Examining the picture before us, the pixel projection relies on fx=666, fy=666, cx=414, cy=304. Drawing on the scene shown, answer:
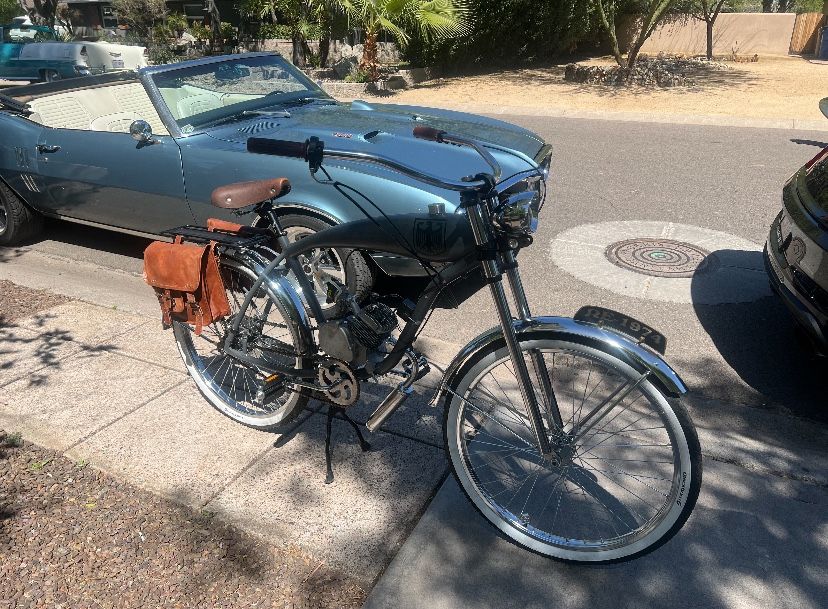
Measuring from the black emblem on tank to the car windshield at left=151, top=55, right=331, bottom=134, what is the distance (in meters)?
2.94

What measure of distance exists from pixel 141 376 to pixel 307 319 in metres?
1.46

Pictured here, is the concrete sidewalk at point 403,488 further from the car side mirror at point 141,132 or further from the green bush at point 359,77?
the green bush at point 359,77

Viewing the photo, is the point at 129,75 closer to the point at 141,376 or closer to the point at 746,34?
the point at 141,376

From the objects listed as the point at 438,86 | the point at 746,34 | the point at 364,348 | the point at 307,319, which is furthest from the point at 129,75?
the point at 746,34

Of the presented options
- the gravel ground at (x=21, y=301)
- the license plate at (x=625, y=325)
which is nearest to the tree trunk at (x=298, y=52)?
the gravel ground at (x=21, y=301)

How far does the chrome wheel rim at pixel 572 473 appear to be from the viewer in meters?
2.49

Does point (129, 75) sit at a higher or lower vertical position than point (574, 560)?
higher

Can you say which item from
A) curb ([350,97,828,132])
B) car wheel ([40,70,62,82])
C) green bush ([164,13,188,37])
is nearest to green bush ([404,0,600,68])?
curb ([350,97,828,132])

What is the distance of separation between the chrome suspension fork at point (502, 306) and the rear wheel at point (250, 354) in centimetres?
111

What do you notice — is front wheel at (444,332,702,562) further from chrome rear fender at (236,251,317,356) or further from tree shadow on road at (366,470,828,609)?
chrome rear fender at (236,251,317,356)

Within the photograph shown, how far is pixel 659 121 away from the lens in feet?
39.3

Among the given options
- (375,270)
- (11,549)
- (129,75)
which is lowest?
(11,549)

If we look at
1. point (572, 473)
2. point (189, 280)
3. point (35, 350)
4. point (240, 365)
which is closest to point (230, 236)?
point (189, 280)

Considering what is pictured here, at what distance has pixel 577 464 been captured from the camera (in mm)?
2988
